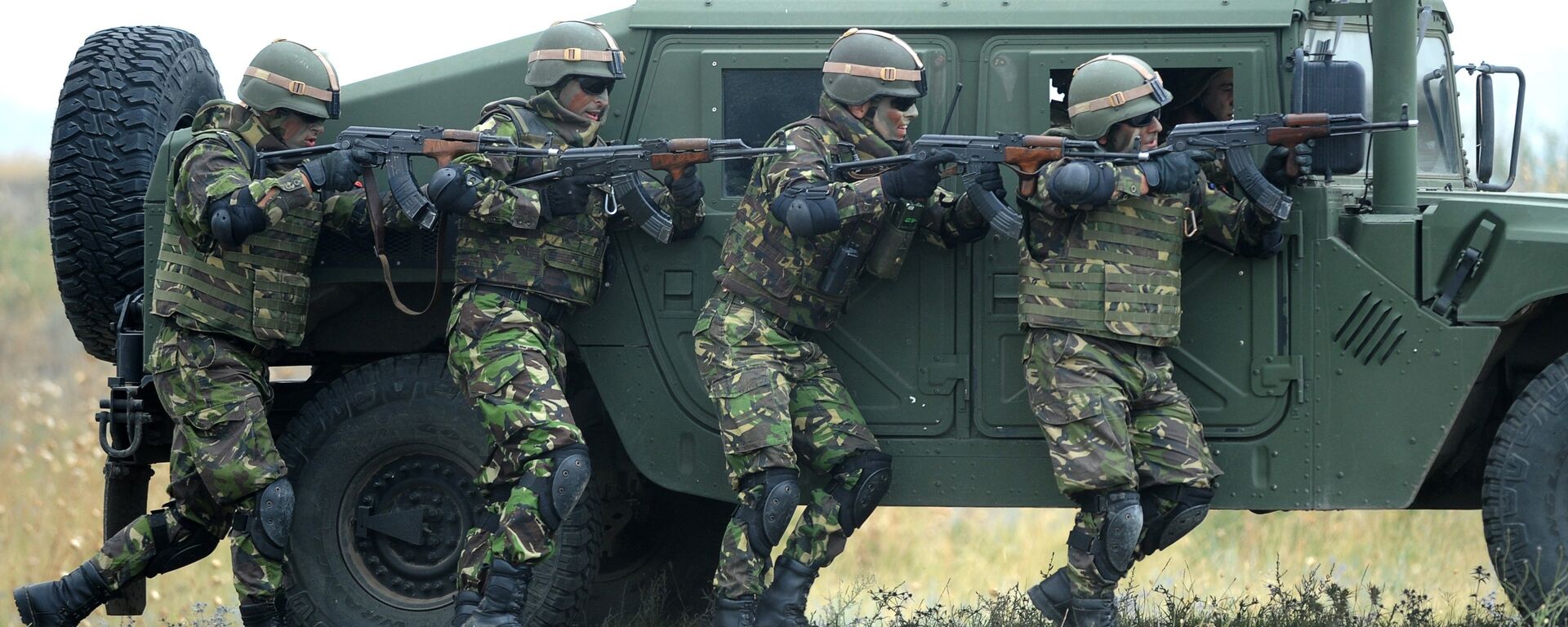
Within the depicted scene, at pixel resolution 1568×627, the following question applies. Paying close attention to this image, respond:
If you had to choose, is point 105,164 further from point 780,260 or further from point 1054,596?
point 1054,596

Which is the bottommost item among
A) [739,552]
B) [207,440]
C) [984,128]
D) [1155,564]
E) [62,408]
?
[1155,564]

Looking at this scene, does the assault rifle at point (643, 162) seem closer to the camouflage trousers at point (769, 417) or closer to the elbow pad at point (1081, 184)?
the camouflage trousers at point (769, 417)

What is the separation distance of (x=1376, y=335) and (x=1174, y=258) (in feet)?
2.18

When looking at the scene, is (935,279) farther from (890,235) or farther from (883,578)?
(883,578)

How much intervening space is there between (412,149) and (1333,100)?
2.84m

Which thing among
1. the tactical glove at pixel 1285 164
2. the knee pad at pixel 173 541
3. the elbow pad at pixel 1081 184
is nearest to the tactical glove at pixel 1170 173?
the elbow pad at pixel 1081 184

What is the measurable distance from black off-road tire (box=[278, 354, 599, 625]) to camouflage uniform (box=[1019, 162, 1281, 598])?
160 cm

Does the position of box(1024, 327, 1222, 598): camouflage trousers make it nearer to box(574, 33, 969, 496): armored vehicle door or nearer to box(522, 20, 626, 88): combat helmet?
box(574, 33, 969, 496): armored vehicle door

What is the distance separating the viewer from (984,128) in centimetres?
546

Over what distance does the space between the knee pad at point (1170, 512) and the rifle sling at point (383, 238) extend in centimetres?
238

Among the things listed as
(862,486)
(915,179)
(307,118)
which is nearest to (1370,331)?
(915,179)

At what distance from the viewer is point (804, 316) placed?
549 cm

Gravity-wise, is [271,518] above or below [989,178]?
below

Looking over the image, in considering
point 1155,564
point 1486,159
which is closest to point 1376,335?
point 1486,159
